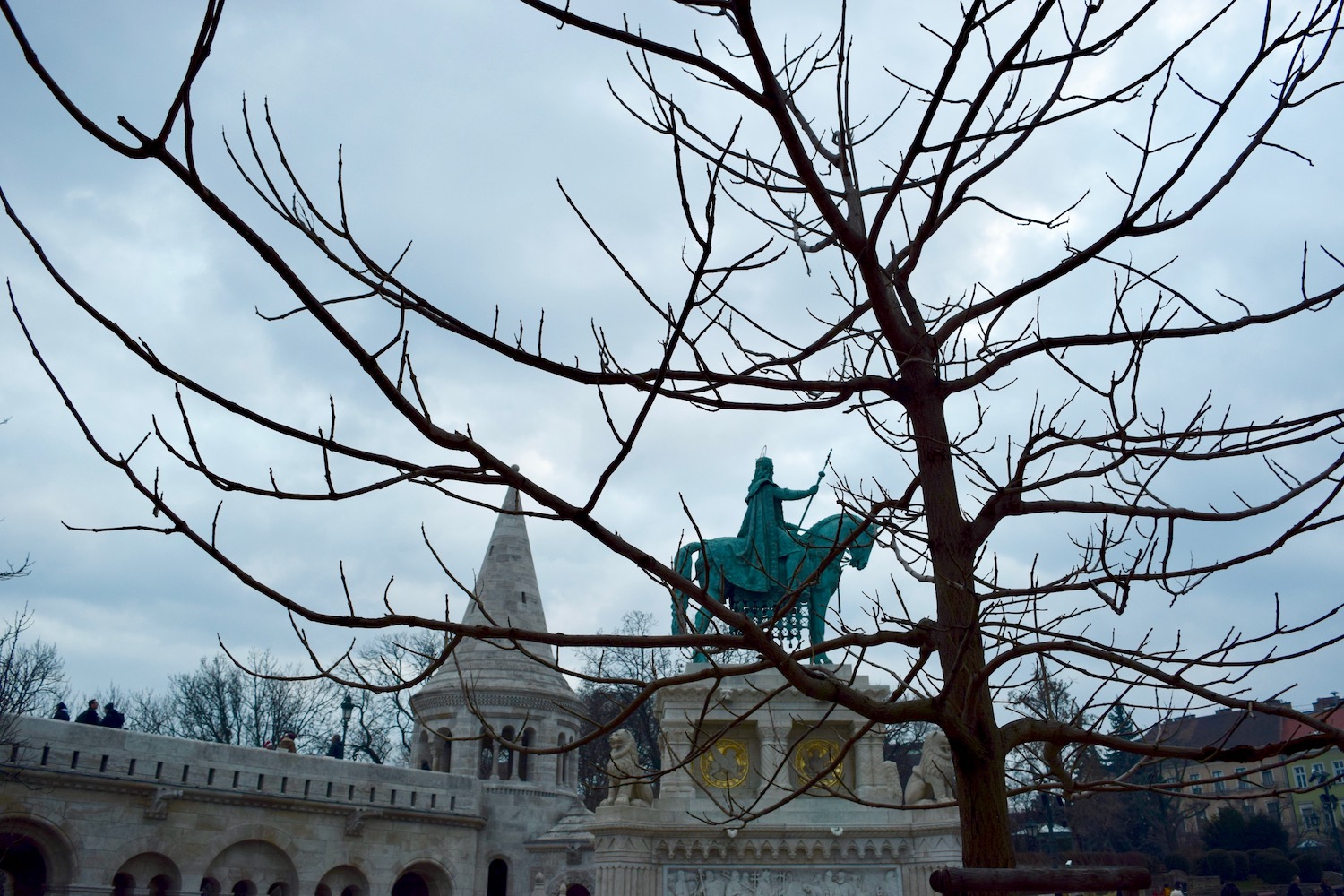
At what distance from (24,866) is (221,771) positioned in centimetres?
346

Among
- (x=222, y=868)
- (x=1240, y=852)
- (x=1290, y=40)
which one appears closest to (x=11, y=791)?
(x=222, y=868)

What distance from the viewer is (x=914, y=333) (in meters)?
3.73

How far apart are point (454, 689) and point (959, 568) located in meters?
23.9

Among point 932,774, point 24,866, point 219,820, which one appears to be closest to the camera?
point 932,774

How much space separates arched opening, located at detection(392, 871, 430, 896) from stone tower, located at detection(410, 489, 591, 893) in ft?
4.46

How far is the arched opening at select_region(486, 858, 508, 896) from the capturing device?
24.9 metres

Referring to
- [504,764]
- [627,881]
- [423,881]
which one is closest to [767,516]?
[627,881]

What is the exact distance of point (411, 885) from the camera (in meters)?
24.1

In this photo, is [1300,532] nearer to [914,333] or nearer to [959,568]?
[959,568]

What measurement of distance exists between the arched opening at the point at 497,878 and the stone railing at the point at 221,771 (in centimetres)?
183

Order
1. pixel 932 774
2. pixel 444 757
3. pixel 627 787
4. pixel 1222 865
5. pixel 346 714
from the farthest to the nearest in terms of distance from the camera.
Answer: pixel 346 714 → pixel 1222 865 → pixel 444 757 → pixel 932 774 → pixel 627 787

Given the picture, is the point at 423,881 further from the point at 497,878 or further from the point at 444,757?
the point at 444,757

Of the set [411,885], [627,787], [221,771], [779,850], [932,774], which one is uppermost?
[221,771]

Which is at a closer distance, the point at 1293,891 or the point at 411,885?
the point at 1293,891
